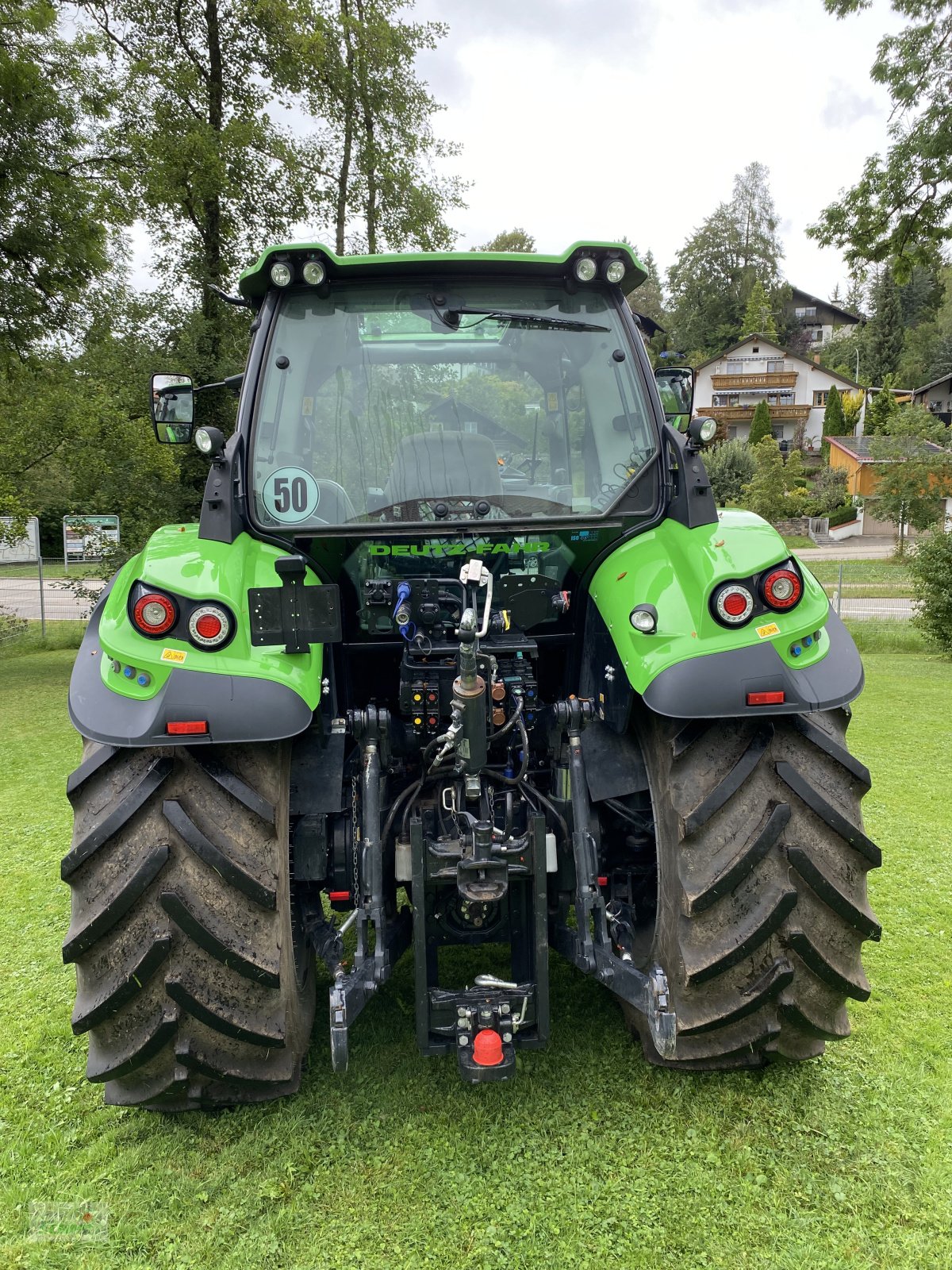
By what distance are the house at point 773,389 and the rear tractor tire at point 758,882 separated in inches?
2260

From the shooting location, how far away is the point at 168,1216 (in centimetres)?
231

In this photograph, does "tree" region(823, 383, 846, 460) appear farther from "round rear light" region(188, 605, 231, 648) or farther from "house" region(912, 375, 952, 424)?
"round rear light" region(188, 605, 231, 648)

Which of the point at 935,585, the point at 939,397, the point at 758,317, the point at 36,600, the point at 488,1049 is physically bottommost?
the point at 36,600

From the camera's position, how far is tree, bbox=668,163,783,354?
2803 inches

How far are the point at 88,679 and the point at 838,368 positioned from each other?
77009mm

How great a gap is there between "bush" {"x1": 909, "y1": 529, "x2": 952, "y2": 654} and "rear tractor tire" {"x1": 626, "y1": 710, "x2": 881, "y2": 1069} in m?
11.1

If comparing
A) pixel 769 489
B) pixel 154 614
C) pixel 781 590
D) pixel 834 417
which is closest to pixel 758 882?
pixel 781 590

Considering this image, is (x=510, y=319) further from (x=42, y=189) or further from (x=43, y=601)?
(x=43, y=601)

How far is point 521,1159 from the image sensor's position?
2471mm

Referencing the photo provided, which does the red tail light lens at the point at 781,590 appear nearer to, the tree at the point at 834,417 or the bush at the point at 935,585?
the bush at the point at 935,585

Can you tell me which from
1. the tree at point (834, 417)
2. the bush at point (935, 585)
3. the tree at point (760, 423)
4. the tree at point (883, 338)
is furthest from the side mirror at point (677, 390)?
the tree at point (883, 338)

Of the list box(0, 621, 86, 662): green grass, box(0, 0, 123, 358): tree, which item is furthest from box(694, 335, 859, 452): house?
box(0, 0, 123, 358): tree

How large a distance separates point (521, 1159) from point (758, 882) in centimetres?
105

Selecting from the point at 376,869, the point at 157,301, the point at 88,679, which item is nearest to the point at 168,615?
the point at 88,679
